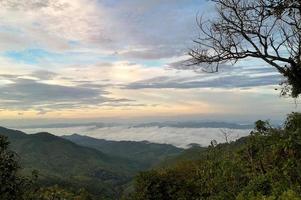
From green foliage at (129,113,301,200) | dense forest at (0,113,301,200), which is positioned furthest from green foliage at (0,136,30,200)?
green foliage at (129,113,301,200)

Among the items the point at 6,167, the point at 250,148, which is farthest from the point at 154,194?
the point at 6,167

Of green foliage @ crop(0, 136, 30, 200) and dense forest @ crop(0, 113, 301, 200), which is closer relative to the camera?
green foliage @ crop(0, 136, 30, 200)

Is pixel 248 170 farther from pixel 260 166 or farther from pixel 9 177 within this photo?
pixel 9 177

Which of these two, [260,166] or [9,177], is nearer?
[9,177]

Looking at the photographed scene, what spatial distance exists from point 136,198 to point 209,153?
102ft

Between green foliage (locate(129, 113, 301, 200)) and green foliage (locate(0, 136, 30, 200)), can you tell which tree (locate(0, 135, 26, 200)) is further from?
green foliage (locate(129, 113, 301, 200))

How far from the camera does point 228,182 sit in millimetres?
36594

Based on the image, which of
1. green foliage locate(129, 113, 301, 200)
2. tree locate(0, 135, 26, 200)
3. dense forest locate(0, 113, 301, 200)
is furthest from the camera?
green foliage locate(129, 113, 301, 200)

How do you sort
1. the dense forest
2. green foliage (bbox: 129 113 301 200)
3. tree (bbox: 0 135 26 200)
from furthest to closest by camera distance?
green foliage (bbox: 129 113 301 200)
the dense forest
tree (bbox: 0 135 26 200)

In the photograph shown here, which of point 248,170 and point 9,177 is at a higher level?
point 9,177

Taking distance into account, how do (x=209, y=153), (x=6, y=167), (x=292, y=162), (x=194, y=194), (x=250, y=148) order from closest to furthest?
(x=6, y=167) → (x=292, y=162) → (x=250, y=148) → (x=209, y=153) → (x=194, y=194)

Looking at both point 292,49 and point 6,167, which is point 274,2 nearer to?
point 292,49

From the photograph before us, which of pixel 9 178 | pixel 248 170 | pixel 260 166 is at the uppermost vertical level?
pixel 9 178

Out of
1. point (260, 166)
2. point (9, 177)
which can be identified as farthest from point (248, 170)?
point (9, 177)
